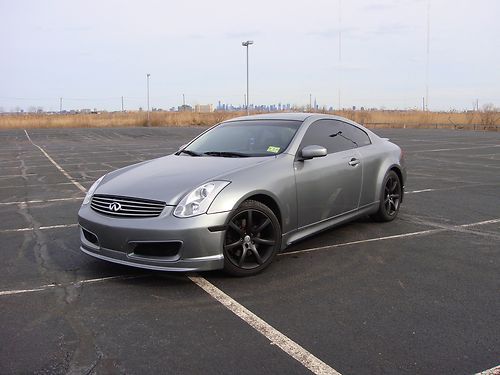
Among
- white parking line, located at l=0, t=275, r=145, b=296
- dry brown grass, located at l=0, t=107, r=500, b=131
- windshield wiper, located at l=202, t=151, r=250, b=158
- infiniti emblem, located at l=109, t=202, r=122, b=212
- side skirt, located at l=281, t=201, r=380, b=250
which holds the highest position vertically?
A: dry brown grass, located at l=0, t=107, r=500, b=131

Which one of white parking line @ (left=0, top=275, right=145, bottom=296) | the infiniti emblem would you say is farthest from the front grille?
white parking line @ (left=0, top=275, right=145, bottom=296)

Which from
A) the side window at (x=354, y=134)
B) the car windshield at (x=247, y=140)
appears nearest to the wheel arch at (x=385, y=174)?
the side window at (x=354, y=134)

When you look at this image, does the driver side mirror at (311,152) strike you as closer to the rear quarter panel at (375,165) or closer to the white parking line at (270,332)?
the rear quarter panel at (375,165)

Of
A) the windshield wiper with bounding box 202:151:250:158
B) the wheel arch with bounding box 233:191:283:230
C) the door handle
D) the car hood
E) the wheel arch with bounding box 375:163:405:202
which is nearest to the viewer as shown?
the car hood

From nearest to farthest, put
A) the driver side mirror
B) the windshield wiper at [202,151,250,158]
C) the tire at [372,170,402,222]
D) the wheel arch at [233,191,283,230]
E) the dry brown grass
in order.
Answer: the wheel arch at [233,191,283,230]
the driver side mirror
the windshield wiper at [202,151,250,158]
the tire at [372,170,402,222]
the dry brown grass

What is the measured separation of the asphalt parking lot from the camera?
3047mm

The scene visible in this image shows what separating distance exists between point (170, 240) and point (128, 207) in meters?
0.54

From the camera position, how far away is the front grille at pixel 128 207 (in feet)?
13.9

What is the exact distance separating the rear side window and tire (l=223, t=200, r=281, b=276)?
107 centimetres

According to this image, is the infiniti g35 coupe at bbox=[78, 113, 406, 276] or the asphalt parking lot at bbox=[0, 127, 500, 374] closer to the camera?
the asphalt parking lot at bbox=[0, 127, 500, 374]

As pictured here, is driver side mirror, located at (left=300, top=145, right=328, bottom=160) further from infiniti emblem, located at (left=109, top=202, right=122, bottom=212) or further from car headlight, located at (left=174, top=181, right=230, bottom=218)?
infiniti emblem, located at (left=109, top=202, right=122, bottom=212)

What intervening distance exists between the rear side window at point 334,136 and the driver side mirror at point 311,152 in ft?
0.58

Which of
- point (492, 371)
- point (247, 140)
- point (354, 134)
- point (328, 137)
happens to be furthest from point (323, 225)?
point (492, 371)

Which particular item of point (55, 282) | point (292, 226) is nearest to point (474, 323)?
point (292, 226)
